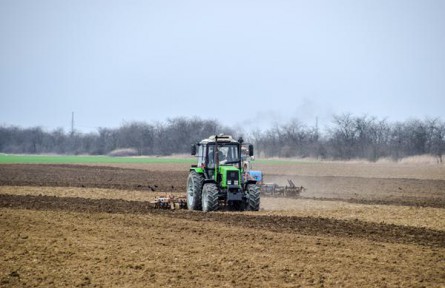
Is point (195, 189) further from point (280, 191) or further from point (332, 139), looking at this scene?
point (332, 139)

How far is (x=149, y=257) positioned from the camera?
14906 mm

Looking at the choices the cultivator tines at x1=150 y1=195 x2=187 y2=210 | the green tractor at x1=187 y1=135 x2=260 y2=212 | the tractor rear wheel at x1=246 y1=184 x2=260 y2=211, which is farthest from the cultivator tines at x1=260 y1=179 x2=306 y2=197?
the tractor rear wheel at x1=246 y1=184 x2=260 y2=211

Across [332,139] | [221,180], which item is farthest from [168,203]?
[332,139]

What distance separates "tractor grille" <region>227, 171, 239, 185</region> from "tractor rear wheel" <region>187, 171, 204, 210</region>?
1.18 m

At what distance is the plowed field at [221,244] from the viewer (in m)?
12.9

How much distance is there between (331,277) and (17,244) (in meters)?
7.64

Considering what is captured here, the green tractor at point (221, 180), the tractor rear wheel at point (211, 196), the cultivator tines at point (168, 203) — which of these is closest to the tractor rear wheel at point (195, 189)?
the green tractor at point (221, 180)

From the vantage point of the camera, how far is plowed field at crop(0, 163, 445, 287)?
1285 cm

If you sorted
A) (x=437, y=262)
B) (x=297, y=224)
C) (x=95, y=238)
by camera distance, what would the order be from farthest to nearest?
1. (x=297, y=224)
2. (x=95, y=238)
3. (x=437, y=262)

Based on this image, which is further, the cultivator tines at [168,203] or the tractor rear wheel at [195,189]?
the cultivator tines at [168,203]

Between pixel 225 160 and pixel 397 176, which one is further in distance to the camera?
pixel 397 176

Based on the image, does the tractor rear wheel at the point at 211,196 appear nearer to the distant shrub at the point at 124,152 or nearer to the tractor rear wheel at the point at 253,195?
the tractor rear wheel at the point at 253,195

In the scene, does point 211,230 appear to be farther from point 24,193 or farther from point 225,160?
point 24,193

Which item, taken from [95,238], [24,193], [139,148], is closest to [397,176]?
[24,193]
